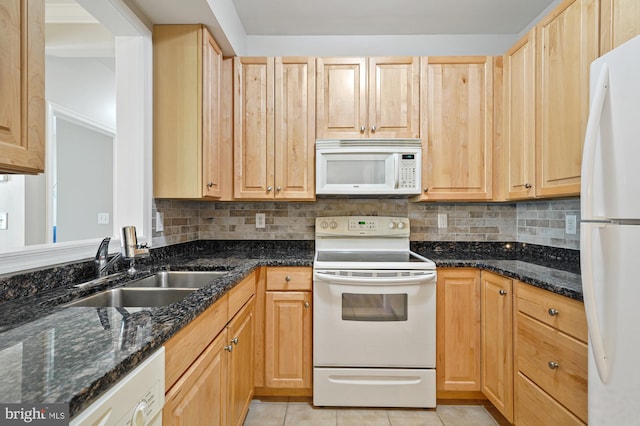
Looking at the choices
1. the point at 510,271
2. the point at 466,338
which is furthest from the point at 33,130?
the point at 466,338

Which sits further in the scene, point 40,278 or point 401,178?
point 401,178

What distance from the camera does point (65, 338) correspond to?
0.78 metres

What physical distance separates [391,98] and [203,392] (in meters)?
2.06

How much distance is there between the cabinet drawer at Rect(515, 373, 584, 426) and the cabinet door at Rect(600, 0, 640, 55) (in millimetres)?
1502

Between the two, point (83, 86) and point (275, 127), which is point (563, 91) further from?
point (83, 86)

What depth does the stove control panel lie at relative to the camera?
8.25ft

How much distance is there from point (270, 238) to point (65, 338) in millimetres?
1847

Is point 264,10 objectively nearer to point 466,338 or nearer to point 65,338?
point 65,338

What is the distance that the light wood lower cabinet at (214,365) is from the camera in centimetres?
94

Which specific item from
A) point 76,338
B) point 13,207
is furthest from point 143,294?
point 13,207

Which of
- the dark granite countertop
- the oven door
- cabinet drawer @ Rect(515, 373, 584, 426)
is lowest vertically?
cabinet drawer @ Rect(515, 373, 584, 426)

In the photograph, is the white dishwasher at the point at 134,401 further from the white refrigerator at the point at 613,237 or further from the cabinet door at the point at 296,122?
the cabinet door at the point at 296,122

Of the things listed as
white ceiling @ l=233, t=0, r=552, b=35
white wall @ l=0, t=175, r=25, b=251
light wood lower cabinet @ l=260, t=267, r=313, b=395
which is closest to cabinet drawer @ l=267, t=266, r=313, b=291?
light wood lower cabinet @ l=260, t=267, r=313, b=395

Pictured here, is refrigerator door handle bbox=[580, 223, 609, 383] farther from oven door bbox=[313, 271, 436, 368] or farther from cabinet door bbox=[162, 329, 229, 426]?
cabinet door bbox=[162, 329, 229, 426]
